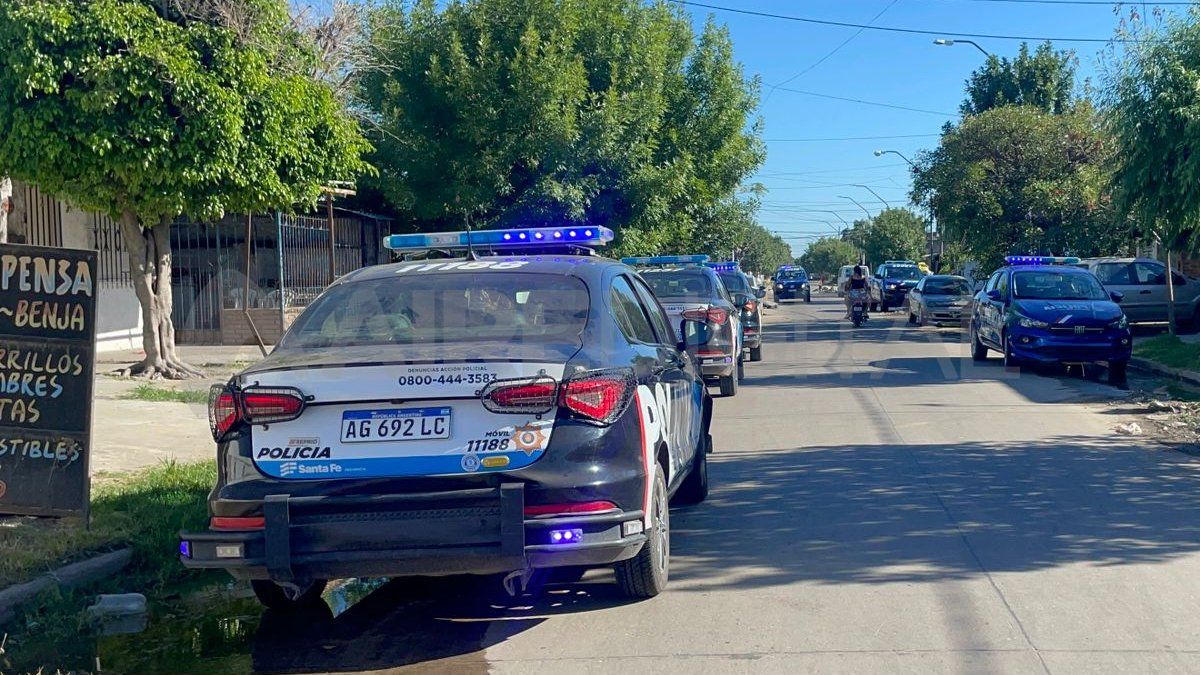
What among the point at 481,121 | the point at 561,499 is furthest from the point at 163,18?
the point at 561,499

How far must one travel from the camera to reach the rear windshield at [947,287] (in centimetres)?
2892

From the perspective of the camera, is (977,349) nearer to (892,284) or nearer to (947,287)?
(947,287)

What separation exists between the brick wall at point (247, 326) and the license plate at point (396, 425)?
Result: 17.3 meters

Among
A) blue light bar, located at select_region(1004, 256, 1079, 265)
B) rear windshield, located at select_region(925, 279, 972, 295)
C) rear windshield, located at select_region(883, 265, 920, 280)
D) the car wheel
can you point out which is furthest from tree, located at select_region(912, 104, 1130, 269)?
the car wheel

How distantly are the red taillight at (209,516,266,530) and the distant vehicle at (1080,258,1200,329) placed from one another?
22.0 meters

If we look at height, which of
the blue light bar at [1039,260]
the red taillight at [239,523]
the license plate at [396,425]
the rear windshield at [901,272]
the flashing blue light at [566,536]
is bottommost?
the flashing blue light at [566,536]

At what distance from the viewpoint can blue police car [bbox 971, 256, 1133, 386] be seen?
15.9 metres

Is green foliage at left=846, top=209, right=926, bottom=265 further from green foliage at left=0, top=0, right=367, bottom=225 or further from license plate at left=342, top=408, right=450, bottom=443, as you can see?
license plate at left=342, top=408, right=450, bottom=443

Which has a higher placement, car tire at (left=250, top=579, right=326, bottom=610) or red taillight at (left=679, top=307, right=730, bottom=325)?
red taillight at (left=679, top=307, right=730, bottom=325)

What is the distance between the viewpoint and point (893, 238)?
243 ft

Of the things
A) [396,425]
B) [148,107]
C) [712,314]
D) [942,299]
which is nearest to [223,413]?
[396,425]

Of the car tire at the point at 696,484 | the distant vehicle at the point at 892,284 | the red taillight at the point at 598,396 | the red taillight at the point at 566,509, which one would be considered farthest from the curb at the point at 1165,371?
the distant vehicle at the point at 892,284

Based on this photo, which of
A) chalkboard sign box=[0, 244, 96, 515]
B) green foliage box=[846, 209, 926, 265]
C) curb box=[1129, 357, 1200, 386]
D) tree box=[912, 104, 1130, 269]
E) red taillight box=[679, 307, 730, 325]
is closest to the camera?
chalkboard sign box=[0, 244, 96, 515]

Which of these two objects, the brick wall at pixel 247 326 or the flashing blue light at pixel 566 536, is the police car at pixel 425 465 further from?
the brick wall at pixel 247 326
